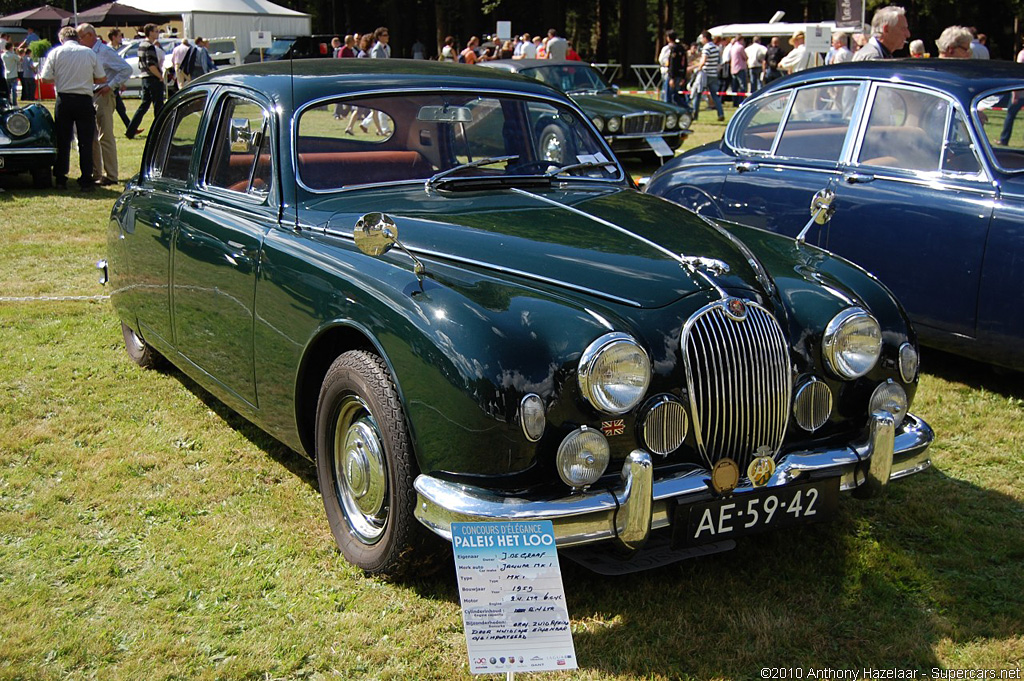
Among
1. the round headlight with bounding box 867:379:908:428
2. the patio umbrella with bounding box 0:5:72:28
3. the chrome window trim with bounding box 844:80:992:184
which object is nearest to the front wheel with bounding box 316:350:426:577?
the round headlight with bounding box 867:379:908:428

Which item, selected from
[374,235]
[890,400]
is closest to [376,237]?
[374,235]

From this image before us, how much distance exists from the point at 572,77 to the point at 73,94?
291 inches

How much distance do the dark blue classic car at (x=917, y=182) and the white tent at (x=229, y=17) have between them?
753 inches

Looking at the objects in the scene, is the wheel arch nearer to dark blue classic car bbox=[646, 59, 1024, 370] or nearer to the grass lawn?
the grass lawn

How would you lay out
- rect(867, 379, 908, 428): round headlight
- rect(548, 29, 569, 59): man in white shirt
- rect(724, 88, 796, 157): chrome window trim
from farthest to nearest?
rect(548, 29, 569, 59): man in white shirt → rect(724, 88, 796, 157): chrome window trim → rect(867, 379, 908, 428): round headlight

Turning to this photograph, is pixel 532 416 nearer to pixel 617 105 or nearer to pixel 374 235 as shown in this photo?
pixel 374 235

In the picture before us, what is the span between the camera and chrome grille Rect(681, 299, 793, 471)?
11.2ft

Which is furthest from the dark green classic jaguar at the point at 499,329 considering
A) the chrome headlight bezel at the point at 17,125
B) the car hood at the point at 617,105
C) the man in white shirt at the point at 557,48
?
the man in white shirt at the point at 557,48

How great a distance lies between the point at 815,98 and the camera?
6.77m

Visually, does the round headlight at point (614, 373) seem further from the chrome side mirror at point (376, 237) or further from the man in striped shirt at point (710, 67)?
the man in striped shirt at point (710, 67)

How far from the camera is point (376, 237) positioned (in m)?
3.55

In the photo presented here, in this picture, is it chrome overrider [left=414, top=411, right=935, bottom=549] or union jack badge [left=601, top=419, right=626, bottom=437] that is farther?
union jack badge [left=601, top=419, right=626, bottom=437]

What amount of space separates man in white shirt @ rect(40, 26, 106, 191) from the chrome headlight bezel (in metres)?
0.36

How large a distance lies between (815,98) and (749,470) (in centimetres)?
399
